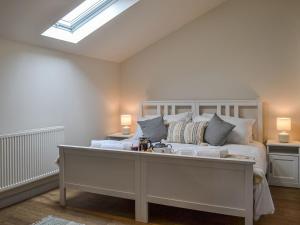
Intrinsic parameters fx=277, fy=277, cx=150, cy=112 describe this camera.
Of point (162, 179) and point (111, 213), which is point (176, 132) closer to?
point (162, 179)

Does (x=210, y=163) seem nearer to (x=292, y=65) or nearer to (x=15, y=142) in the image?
(x=15, y=142)

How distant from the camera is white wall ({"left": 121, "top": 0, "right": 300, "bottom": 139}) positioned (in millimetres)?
4105

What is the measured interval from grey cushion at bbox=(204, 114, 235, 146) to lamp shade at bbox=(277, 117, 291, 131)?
0.70m

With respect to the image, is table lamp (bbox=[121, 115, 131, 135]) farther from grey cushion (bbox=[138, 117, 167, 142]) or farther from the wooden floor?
the wooden floor

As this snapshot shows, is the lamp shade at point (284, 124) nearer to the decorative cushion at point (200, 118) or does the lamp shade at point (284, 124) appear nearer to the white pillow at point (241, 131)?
the white pillow at point (241, 131)

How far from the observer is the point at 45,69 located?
145 inches

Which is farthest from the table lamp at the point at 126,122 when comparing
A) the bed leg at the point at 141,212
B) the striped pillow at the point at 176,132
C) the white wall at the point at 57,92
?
the bed leg at the point at 141,212

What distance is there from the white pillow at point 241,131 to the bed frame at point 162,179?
1563mm

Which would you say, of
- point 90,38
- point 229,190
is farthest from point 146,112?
point 229,190

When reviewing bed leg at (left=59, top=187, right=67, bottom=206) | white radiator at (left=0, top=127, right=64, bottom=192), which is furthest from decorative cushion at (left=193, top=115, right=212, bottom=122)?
bed leg at (left=59, top=187, right=67, bottom=206)

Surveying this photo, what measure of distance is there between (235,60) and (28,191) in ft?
11.6

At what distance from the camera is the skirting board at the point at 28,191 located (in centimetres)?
318

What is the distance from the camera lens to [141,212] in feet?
9.12

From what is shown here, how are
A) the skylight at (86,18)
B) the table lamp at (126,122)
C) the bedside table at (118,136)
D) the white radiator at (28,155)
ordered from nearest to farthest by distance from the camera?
the white radiator at (28,155) < the skylight at (86,18) < the bedside table at (118,136) < the table lamp at (126,122)
